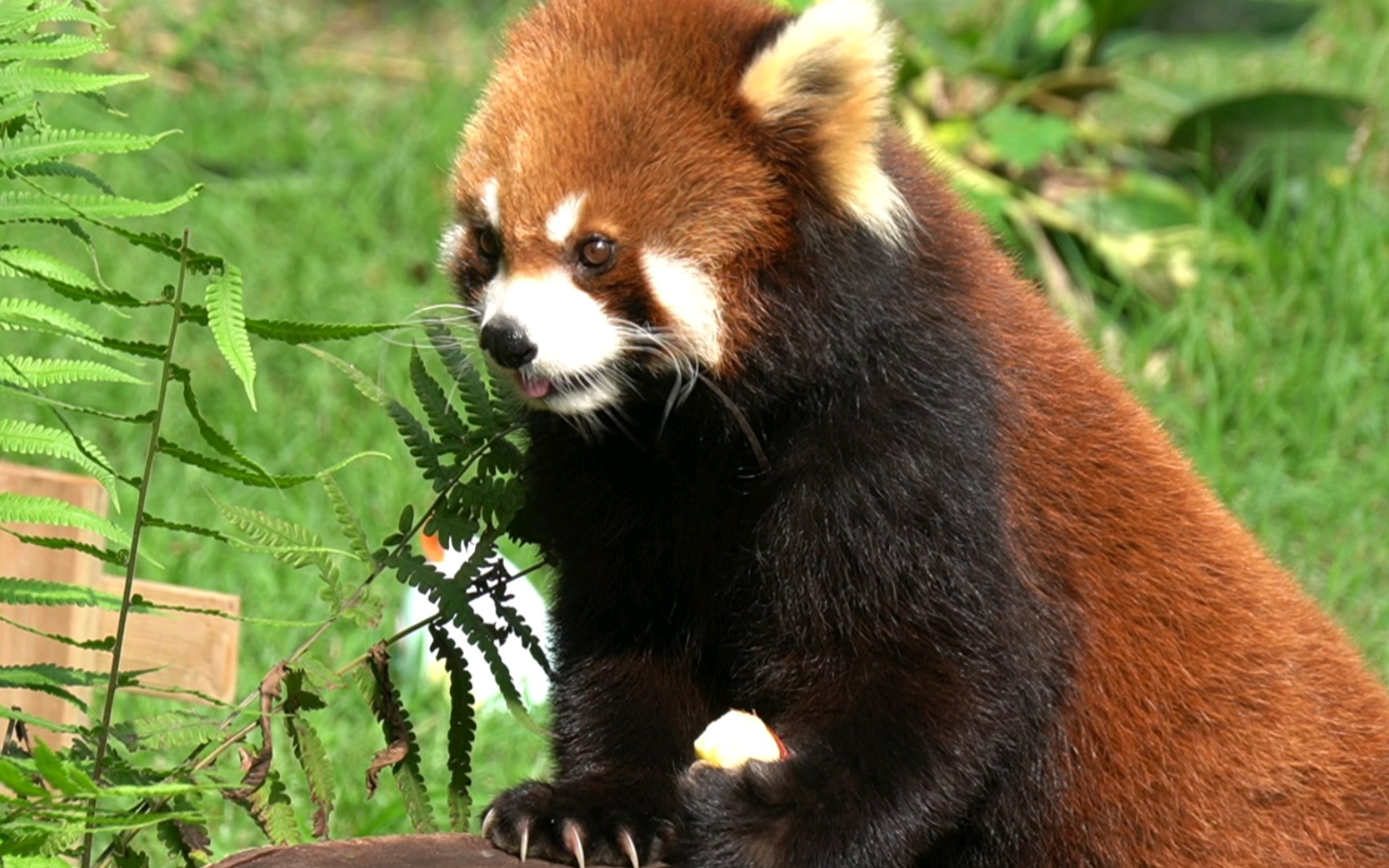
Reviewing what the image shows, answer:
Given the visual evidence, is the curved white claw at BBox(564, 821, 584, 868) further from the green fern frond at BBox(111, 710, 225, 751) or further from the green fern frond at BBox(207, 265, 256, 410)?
the green fern frond at BBox(207, 265, 256, 410)

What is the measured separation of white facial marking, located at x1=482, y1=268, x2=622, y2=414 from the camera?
8.14ft

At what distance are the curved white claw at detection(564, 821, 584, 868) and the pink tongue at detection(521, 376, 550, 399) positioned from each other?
622 mm

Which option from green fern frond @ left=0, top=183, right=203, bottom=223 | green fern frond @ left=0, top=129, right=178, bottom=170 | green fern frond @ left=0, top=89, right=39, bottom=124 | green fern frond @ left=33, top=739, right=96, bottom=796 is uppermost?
green fern frond @ left=0, top=89, right=39, bottom=124

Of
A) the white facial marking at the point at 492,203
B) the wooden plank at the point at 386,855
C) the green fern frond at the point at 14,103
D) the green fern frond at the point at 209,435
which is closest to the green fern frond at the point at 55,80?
the green fern frond at the point at 14,103

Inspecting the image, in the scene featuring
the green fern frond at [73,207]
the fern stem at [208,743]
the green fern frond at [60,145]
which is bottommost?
the fern stem at [208,743]

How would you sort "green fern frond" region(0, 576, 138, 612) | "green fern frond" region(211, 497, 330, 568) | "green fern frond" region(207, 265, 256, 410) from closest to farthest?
"green fern frond" region(207, 265, 256, 410) → "green fern frond" region(0, 576, 138, 612) → "green fern frond" region(211, 497, 330, 568)

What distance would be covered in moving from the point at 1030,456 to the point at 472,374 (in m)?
0.93

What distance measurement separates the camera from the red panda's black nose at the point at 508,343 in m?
2.47

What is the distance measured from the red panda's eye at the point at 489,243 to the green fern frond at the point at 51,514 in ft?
2.22

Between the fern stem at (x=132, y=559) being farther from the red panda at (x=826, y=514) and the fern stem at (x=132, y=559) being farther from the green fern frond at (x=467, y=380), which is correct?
the green fern frond at (x=467, y=380)

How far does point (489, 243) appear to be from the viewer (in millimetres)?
2648

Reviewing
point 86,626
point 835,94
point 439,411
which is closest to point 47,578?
point 86,626

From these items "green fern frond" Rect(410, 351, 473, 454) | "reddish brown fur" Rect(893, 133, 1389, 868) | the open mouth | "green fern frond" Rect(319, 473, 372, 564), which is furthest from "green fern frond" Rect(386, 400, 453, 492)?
"reddish brown fur" Rect(893, 133, 1389, 868)

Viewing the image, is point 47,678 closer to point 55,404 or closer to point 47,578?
point 55,404
